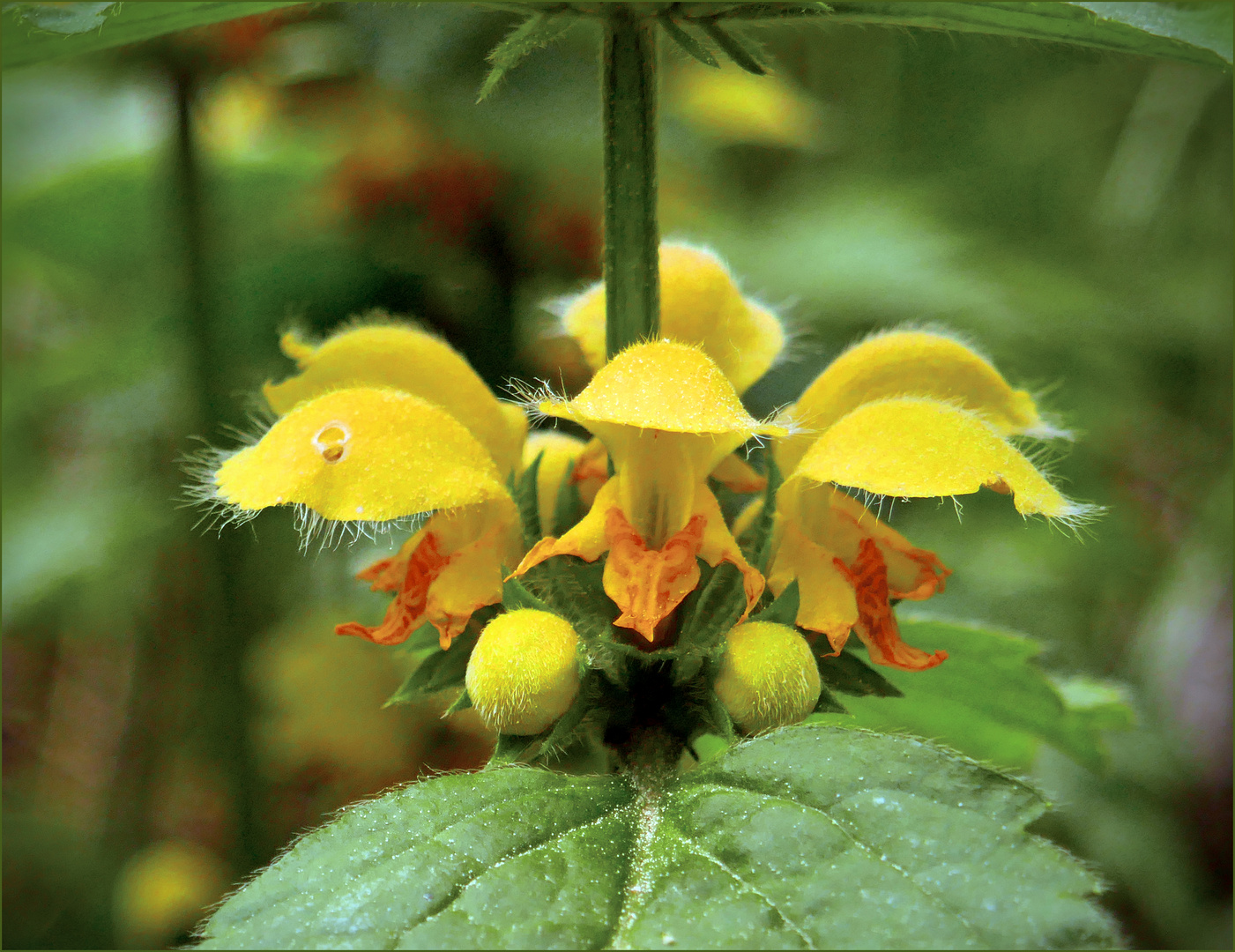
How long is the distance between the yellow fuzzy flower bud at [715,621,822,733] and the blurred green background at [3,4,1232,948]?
1.39 meters

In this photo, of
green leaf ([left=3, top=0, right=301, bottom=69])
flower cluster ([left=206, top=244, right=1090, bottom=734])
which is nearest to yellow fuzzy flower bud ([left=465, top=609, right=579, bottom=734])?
flower cluster ([left=206, top=244, right=1090, bottom=734])

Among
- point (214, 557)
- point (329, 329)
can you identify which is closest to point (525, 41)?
point (214, 557)

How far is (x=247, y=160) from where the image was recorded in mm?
2658

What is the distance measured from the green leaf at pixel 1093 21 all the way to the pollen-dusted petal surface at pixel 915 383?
35cm

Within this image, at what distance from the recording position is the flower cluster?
3.05ft

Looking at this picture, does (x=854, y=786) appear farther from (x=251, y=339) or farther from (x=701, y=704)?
(x=251, y=339)

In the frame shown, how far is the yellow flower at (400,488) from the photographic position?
99 cm

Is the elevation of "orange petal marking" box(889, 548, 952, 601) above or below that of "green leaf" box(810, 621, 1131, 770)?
above

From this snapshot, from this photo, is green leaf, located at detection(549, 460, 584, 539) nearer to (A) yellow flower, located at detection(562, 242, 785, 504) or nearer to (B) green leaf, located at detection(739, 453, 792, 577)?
(A) yellow flower, located at detection(562, 242, 785, 504)

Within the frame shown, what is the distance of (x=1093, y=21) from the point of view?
0.91 meters

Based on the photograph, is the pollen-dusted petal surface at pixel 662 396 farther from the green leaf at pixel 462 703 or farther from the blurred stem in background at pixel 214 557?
the blurred stem in background at pixel 214 557

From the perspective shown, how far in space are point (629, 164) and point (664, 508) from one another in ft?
1.15

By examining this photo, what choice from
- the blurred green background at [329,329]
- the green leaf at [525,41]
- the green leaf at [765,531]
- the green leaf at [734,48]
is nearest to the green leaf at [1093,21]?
the green leaf at [734,48]

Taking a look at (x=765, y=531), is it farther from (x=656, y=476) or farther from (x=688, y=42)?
(x=688, y=42)
